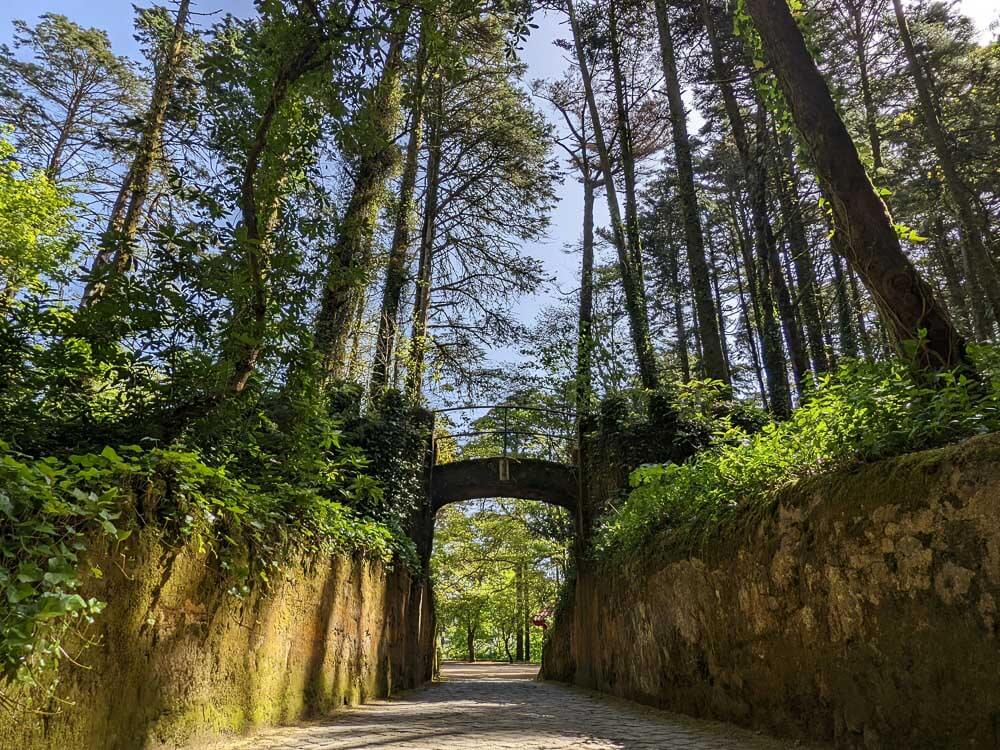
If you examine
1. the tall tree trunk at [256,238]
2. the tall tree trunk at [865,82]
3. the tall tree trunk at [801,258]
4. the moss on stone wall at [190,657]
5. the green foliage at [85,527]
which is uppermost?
the tall tree trunk at [865,82]

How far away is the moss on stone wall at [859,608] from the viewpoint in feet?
8.76

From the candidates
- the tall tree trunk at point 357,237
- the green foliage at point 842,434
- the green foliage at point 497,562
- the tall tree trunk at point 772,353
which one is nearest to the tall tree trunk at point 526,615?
the green foliage at point 497,562

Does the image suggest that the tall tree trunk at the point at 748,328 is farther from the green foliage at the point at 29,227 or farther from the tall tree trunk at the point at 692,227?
the green foliage at the point at 29,227

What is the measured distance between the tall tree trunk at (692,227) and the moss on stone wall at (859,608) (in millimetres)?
7762

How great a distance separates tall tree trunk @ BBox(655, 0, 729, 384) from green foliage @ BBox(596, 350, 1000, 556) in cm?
628

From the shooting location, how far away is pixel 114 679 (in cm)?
294

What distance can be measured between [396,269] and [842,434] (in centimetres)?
1173

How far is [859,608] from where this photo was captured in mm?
3346

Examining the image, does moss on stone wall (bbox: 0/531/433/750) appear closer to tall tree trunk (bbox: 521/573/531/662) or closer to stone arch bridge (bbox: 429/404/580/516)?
stone arch bridge (bbox: 429/404/580/516)

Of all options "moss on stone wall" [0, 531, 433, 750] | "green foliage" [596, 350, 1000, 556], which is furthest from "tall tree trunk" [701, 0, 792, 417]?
"moss on stone wall" [0, 531, 433, 750]

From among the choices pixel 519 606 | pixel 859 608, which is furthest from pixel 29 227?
pixel 519 606

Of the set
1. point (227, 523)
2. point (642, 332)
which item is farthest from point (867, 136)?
point (227, 523)

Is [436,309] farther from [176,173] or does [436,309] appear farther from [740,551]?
[740,551]

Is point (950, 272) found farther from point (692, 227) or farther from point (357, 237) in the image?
point (357, 237)
